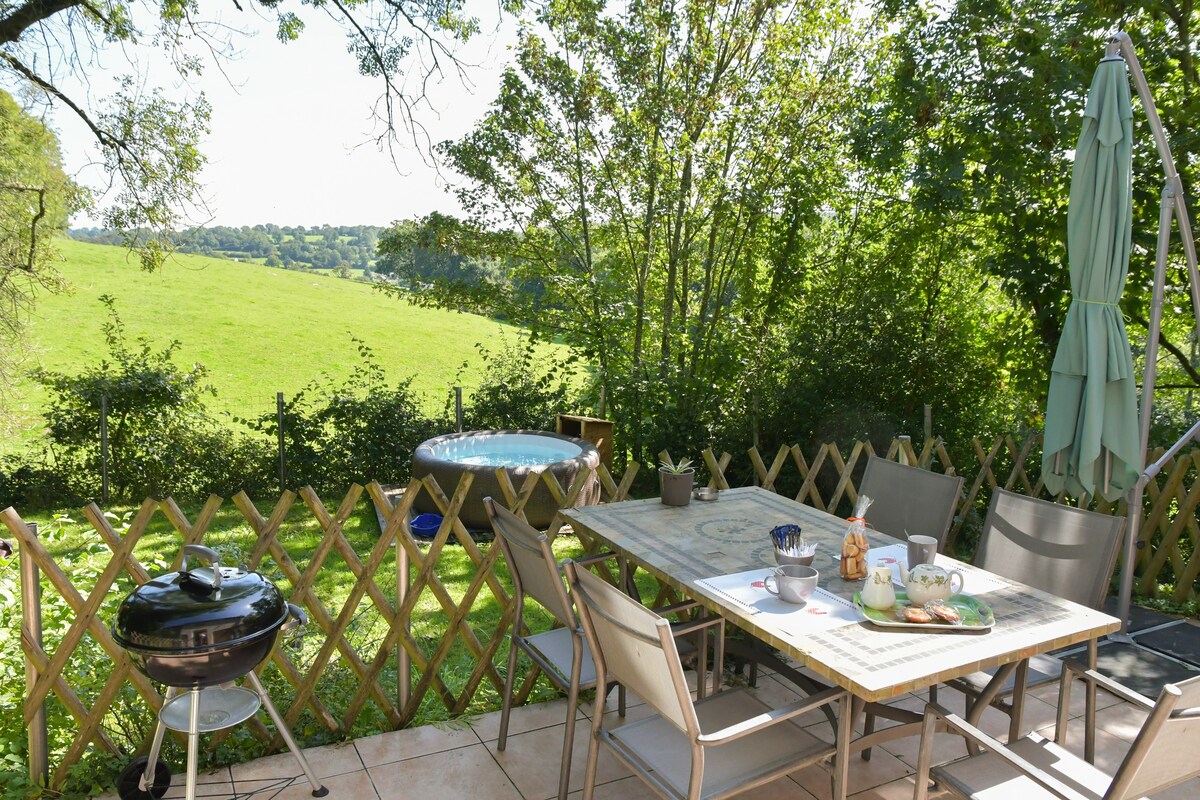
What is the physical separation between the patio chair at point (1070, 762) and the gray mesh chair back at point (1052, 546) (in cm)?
46

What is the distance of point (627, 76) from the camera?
7719mm

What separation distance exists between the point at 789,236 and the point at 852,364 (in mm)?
1531

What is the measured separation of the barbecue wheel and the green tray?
6.45ft

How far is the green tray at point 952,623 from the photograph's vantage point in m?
2.02

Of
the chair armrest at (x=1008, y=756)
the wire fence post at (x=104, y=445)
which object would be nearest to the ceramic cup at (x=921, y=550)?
the chair armrest at (x=1008, y=756)

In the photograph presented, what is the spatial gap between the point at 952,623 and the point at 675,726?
0.71 meters

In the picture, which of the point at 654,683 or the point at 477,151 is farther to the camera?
the point at 477,151

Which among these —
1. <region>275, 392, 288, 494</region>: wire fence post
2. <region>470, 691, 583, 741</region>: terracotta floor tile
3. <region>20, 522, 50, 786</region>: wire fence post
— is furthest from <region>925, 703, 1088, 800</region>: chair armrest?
<region>275, 392, 288, 494</region>: wire fence post

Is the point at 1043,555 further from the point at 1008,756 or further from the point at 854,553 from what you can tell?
the point at 1008,756

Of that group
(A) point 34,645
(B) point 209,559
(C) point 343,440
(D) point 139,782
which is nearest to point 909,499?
(B) point 209,559

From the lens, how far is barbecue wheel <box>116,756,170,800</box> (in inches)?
91.8

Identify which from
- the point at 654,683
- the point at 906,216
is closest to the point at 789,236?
the point at 906,216

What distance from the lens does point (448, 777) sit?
2.58m

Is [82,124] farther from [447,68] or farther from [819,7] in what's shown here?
[819,7]
